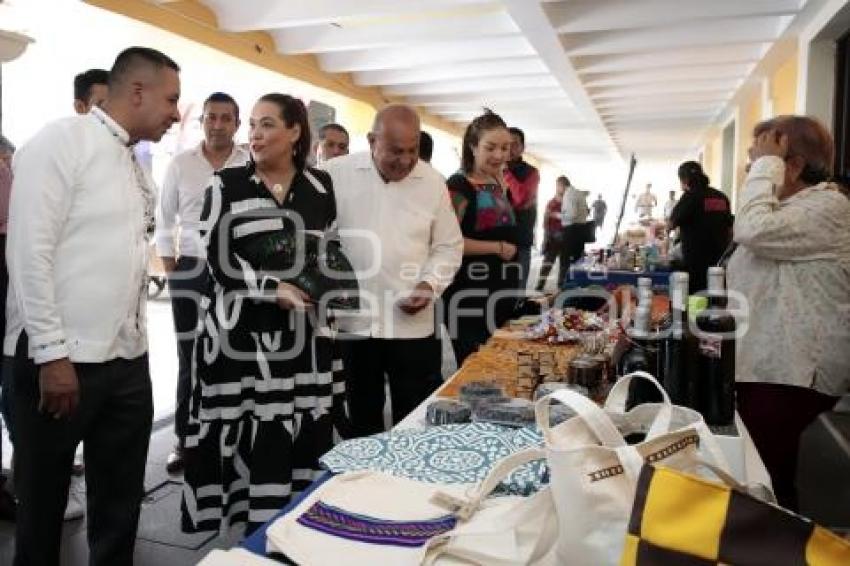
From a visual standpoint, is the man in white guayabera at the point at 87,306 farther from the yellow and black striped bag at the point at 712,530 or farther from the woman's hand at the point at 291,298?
the yellow and black striped bag at the point at 712,530

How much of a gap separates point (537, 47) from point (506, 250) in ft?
11.5

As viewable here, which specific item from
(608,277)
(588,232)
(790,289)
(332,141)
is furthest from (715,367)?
(588,232)

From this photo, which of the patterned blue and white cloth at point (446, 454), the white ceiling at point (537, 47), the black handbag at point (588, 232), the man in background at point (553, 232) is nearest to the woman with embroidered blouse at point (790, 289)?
the patterned blue and white cloth at point (446, 454)

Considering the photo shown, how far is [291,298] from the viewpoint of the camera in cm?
167

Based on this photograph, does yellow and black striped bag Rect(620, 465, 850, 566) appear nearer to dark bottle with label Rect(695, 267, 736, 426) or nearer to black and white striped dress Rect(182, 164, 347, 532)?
dark bottle with label Rect(695, 267, 736, 426)

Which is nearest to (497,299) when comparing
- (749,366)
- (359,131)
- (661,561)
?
(749,366)

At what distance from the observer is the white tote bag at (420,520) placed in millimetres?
769

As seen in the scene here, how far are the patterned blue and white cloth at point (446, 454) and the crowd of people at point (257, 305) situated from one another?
0.64m

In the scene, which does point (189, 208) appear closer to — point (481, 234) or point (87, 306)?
point (481, 234)

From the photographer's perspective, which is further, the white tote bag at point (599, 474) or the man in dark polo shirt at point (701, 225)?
the man in dark polo shirt at point (701, 225)

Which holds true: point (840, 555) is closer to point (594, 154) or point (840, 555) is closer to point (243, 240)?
point (243, 240)

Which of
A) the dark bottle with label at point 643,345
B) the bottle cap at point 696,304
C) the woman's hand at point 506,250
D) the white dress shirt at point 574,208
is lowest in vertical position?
the dark bottle with label at point 643,345

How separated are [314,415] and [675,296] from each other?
101 centimetres

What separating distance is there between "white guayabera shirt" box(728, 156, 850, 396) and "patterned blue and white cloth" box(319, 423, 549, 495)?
1062 mm
